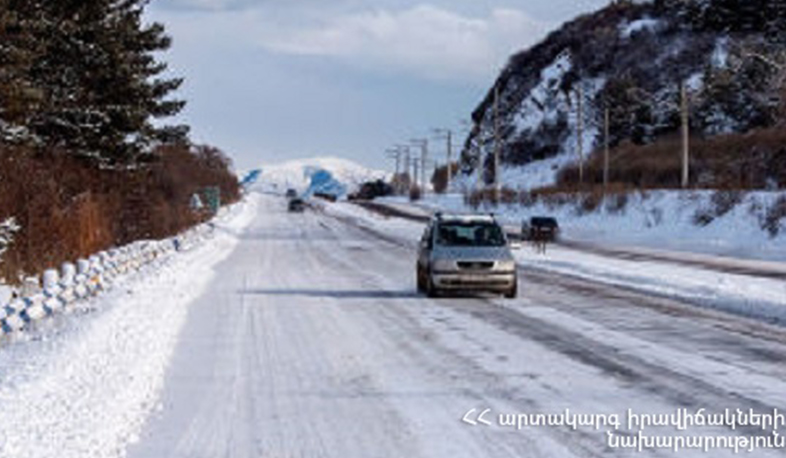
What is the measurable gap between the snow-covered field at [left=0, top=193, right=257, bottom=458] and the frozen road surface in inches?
4.3

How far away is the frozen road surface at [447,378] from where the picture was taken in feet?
28.3

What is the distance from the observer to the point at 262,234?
57875 mm

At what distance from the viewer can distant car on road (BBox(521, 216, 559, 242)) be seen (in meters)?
49.5

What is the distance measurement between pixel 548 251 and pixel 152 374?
31.9m

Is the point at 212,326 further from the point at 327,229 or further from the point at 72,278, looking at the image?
the point at 327,229

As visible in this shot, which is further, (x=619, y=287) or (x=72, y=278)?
(x=619, y=287)

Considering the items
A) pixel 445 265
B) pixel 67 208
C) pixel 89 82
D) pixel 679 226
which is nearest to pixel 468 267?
pixel 445 265

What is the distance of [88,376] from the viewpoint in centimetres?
1109

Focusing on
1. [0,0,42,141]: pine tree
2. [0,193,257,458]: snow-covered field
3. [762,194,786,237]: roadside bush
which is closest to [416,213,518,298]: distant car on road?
[0,193,257,458]: snow-covered field

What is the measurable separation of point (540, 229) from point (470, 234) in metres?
27.8

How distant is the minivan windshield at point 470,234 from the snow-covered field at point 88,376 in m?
5.71

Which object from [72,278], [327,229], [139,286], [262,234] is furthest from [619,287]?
[327,229]

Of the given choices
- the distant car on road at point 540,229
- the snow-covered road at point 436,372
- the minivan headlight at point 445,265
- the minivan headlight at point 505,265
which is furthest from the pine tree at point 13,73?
the distant car on road at point 540,229

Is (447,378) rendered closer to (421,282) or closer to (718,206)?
(421,282)
